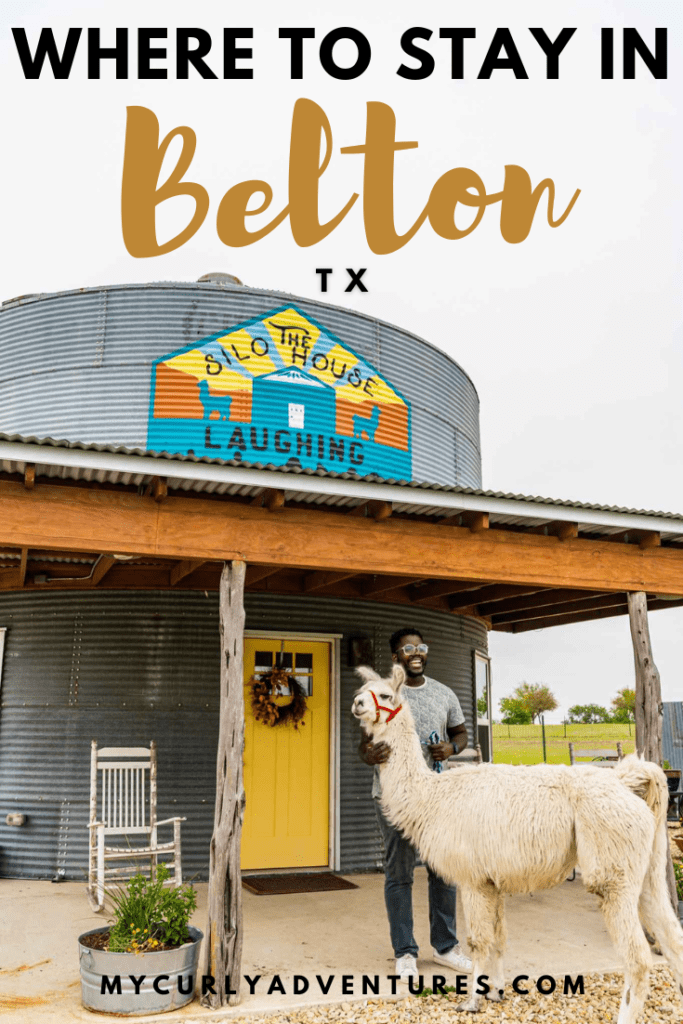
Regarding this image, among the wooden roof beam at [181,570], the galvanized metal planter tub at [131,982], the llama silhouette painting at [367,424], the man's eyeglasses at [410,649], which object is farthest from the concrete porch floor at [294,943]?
the llama silhouette painting at [367,424]

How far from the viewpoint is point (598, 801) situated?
4.71 m

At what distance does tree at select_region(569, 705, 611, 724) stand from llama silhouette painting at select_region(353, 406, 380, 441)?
7294cm

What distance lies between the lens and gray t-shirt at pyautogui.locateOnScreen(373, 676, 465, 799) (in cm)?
552

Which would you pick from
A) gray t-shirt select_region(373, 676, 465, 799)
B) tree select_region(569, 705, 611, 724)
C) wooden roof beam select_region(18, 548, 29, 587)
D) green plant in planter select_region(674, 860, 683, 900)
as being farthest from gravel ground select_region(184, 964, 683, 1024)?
tree select_region(569, 705, 611, 724)

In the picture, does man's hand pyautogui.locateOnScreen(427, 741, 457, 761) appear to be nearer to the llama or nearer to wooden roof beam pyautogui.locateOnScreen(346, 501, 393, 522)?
the llama

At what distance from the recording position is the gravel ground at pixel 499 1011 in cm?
465

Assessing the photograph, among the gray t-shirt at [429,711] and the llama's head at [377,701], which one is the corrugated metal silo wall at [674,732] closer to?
the gray t-shirt at [429,711]

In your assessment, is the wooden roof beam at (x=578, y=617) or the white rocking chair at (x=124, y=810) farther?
the wooden roof beam at (x=578, y=617)

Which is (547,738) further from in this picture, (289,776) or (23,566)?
(23,566)

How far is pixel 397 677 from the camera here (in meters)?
5.07

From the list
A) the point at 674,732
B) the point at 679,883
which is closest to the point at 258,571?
the point at 679,883

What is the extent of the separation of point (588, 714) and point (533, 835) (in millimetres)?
79360

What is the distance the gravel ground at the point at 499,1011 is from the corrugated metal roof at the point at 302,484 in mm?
3041

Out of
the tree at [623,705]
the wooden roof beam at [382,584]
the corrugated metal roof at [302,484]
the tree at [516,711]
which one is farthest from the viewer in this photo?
the tree at [516,711]
